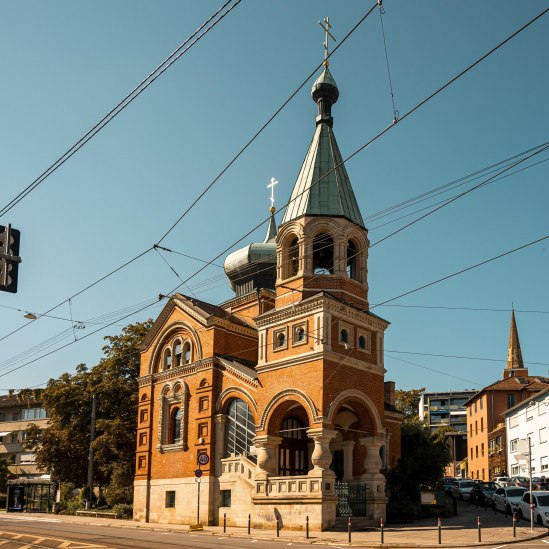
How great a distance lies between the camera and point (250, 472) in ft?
99.2

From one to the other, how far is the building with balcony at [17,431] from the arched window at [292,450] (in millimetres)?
45919

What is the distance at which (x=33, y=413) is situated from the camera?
71688 millimetres

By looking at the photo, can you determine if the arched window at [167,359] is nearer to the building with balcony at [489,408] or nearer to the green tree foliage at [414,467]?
the green tree foliage at [414,467]

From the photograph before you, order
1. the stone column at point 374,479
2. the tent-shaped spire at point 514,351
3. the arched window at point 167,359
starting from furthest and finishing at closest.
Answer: the tent-shaped spire at point 514,351, the arched window at point 167,359, the stone column at point 374,479

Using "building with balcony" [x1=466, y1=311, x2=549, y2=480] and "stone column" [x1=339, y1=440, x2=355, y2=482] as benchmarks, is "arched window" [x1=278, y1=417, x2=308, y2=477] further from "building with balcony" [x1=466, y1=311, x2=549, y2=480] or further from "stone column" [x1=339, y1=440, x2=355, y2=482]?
"building with balcony" [x1=466, y1=311, x2=549, y2=480]

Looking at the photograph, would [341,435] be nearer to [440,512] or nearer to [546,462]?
[440,512]

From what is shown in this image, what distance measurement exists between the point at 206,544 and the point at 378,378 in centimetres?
1268

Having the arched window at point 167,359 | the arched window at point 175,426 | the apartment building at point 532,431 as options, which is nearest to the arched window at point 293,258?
the arched window at point 167,359

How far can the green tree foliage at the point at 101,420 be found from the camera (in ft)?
138

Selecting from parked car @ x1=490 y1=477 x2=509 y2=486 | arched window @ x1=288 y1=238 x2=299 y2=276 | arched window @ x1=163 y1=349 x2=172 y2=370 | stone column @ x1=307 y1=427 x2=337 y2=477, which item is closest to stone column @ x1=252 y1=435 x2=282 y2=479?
stone column @ x1=307 y1=427 x2=337 y2=477

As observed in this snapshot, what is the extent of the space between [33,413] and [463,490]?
4522 centimetres

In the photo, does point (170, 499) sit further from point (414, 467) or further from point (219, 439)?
point (414, 467)

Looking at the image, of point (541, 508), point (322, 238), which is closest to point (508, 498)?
point (541, 508)

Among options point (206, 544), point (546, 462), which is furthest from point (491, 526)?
point (546, 462)
